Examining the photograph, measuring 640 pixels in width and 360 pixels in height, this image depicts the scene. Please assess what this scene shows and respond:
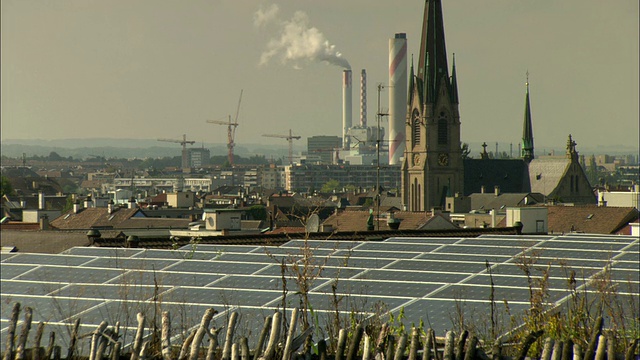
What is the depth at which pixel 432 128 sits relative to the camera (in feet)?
455

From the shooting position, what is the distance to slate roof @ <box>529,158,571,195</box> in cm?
14388

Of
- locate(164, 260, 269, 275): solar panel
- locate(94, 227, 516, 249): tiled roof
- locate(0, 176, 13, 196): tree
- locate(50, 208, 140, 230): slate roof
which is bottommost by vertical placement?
locate(50, 208, 140, 230): slate roof

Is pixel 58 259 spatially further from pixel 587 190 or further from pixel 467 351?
pixel 587 190

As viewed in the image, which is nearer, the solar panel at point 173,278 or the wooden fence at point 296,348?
the wooden fence at point 296,348

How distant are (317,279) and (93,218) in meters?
65.0

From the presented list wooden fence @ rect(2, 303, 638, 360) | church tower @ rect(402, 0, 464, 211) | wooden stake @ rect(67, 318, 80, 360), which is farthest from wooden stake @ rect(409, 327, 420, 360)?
church tower @ rect(402, 0, 464, 211)

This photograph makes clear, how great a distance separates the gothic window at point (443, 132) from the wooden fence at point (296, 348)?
132 m

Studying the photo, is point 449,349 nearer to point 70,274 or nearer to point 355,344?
point 355,344

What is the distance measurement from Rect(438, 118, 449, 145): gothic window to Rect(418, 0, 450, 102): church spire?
14.8 ft

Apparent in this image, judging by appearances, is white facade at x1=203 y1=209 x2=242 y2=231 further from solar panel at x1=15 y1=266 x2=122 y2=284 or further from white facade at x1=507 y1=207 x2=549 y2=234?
solar panel at x1=15 y1=266 x2=122 y2=284

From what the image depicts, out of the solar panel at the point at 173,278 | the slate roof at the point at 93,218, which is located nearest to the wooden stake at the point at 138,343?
the solar panel at the point at 173,278

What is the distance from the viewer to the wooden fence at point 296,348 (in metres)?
7.20

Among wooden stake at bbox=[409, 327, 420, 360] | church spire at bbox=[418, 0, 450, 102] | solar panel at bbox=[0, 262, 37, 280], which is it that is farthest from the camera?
church spire at bbox=[418, 0, 450, 102]

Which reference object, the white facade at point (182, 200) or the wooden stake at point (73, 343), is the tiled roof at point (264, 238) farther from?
the white facade at point (182, 200)
